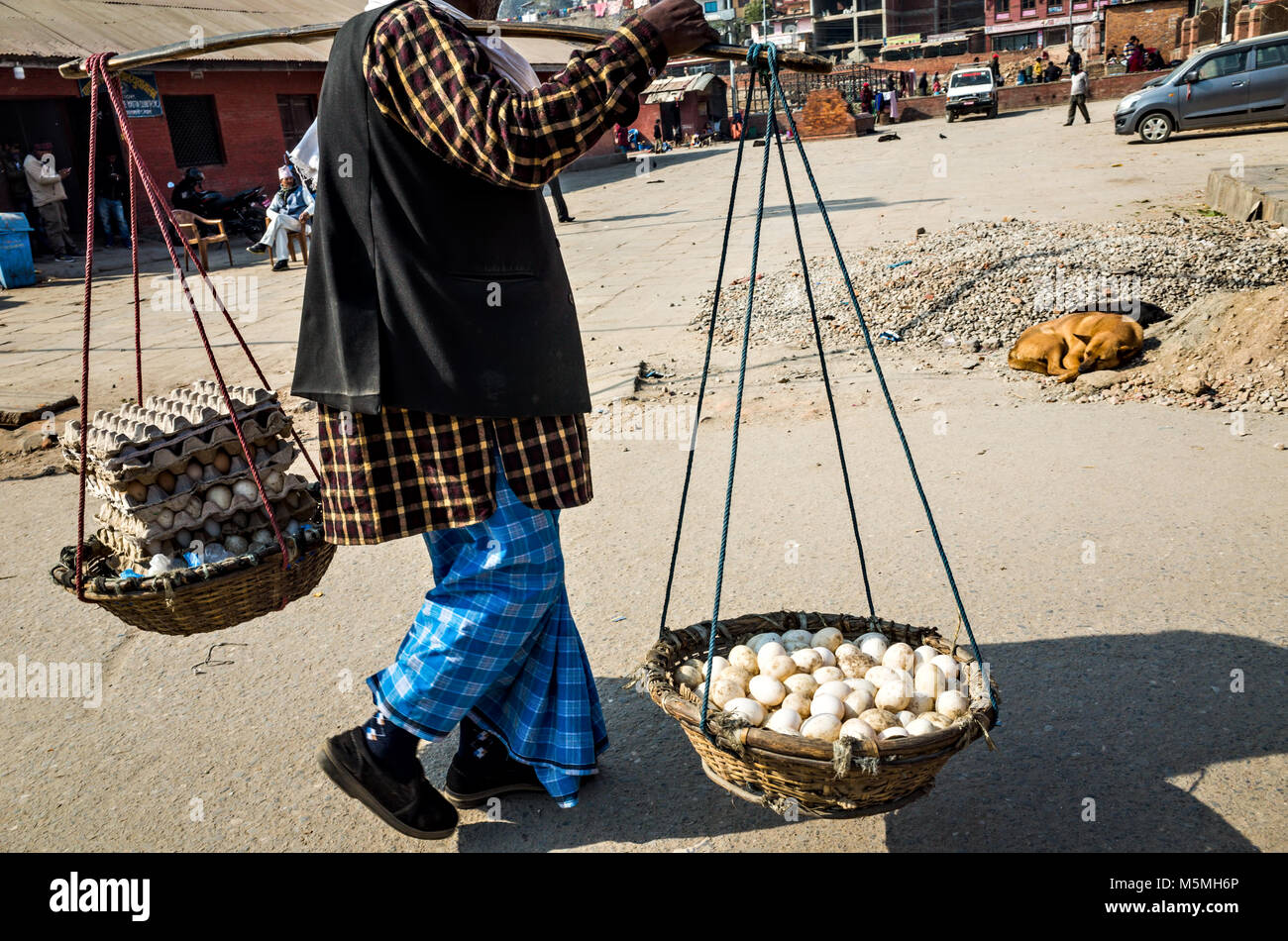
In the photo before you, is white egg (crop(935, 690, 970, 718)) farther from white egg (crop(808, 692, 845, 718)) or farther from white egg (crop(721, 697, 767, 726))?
white egg (crop(721, 697, 767, 726))

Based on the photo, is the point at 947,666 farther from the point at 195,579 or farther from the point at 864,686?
the point at 195,579

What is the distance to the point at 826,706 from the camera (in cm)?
221

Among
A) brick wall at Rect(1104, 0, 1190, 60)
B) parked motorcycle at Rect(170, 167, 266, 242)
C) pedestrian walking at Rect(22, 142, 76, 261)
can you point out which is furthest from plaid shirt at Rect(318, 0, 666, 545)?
brick wall at Rect(1104, 0, 1190, 60)

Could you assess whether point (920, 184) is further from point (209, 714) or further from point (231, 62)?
point (209, 714)

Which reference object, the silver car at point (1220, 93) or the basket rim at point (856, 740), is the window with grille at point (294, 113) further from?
the basket rim at point (856, 740)

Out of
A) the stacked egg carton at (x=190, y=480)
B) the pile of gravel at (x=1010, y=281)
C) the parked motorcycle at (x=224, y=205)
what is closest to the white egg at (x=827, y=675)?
the stacked egg carton at (x=190, y=480)

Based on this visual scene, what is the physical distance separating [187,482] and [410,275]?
115 centimetres

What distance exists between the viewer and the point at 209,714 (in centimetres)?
303

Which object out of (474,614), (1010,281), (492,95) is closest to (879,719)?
(474,614)

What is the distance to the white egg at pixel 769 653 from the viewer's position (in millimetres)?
2434

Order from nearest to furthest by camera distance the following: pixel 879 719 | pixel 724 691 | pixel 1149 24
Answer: pixel 879 719 < pixel 724 691 < pixel 1149 24

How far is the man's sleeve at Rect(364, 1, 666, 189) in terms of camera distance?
5.63 ft
